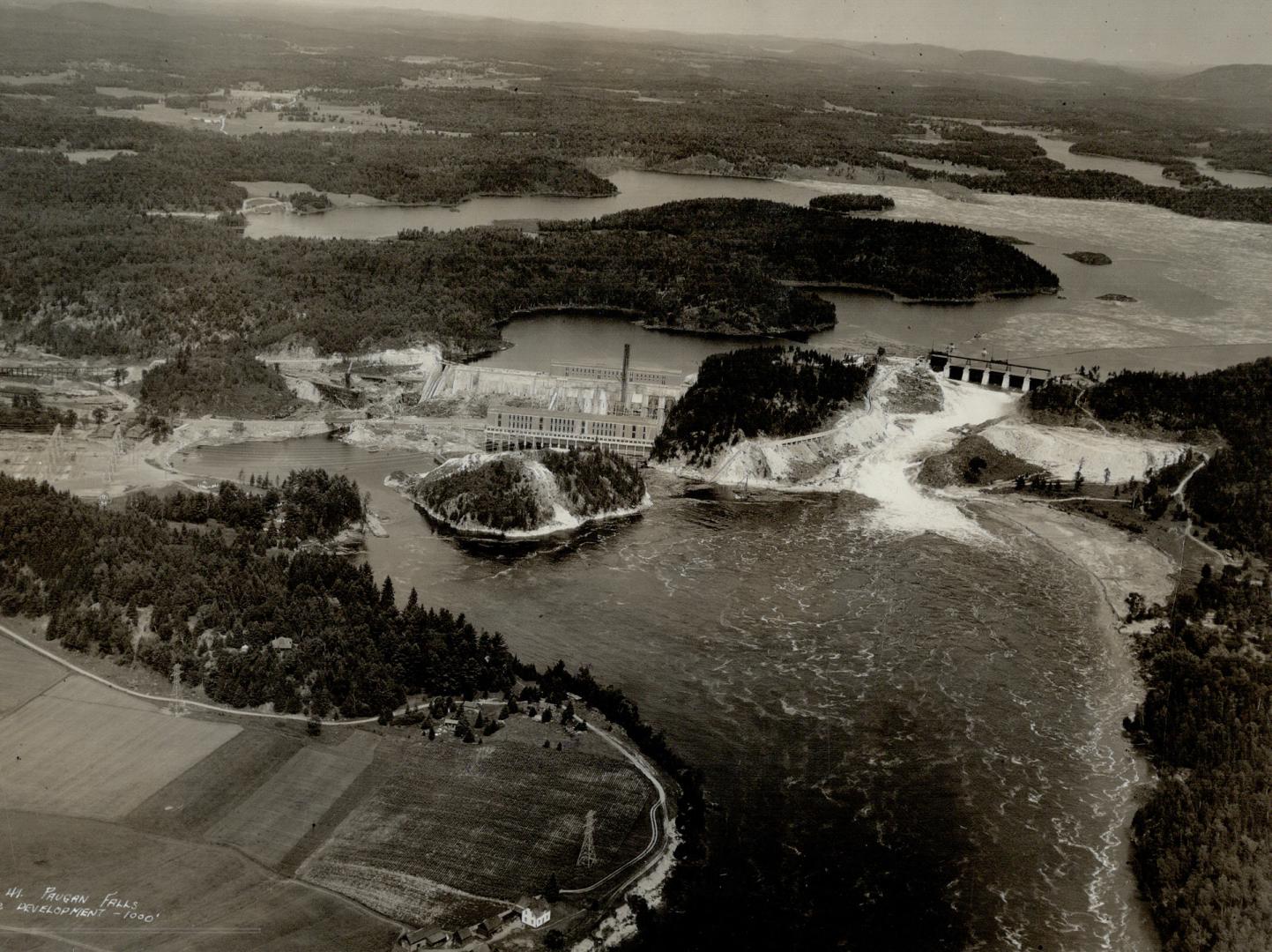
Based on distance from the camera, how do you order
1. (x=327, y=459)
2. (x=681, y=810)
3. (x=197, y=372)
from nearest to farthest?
(x=681, y=810)
(x=327, y=459)
(x=197, y=372)

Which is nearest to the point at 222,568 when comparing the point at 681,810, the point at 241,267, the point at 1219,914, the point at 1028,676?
the point at 681,810

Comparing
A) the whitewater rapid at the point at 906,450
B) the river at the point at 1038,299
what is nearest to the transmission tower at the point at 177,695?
the whitewater rapid at the point at 906,450

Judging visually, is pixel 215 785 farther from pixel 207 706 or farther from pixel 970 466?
pixel 970 466

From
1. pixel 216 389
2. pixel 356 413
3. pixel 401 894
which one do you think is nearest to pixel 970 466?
pixel 356 413

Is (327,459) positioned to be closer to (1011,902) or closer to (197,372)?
(197,372)

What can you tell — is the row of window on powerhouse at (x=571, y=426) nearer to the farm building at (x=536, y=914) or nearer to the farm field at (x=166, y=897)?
the farm field at (x=166, y=897)

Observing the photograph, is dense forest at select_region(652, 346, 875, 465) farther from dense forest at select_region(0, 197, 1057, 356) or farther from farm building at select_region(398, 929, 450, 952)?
farm building at select_region(398, 929, 450, 952)
